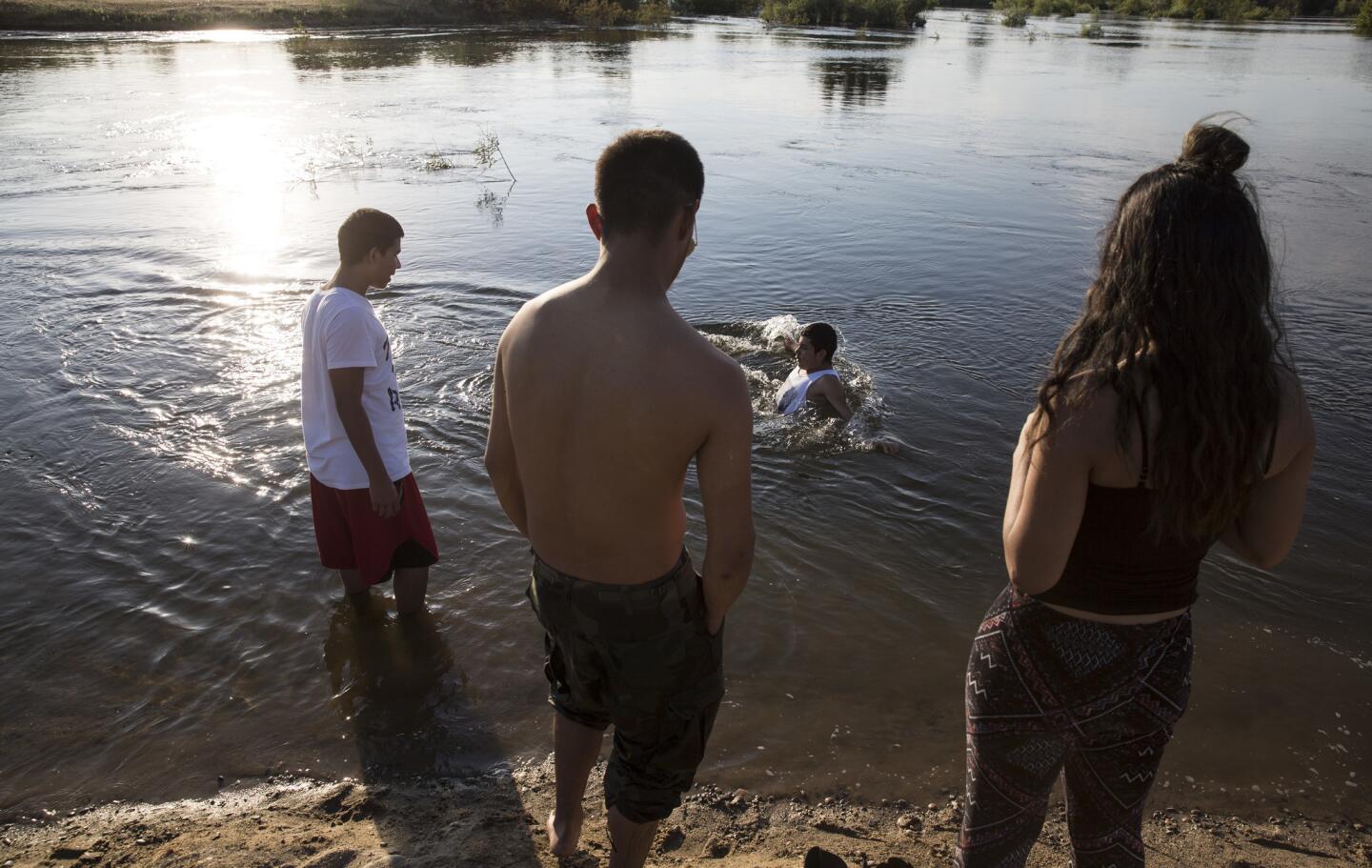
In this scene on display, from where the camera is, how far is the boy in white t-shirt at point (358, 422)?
373cm

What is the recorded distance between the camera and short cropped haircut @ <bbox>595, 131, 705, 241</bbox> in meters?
2.24

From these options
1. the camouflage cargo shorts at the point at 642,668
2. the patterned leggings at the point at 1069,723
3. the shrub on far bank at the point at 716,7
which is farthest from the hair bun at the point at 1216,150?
the shrub on far bank at the point at 716,7

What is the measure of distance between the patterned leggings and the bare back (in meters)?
0.90

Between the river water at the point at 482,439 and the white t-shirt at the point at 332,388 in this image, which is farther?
the river water at the point at 482,439

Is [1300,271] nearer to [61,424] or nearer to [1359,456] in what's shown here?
[1359,456]

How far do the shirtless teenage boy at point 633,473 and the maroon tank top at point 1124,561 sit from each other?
80cm

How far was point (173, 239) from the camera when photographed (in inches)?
472

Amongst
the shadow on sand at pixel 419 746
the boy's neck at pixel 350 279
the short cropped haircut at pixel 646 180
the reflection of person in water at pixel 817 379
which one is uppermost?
the short cropped haircut at pixel 646 180

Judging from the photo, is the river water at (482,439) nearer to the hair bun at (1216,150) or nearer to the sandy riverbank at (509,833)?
the sandy riverbank at (509,833)

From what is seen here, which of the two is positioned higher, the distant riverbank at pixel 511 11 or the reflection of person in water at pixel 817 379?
the distant riverbank at pixel 511 11

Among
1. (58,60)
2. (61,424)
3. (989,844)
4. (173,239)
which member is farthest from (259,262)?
(58,60)

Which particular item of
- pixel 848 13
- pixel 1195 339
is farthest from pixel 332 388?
pixel 848 13

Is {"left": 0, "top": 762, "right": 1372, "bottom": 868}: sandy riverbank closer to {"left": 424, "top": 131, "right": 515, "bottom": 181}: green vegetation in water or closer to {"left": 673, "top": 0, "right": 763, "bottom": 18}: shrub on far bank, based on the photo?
{"left": 424, "top": 131, "right": 515, "bottom": 181}: green vegetation in water

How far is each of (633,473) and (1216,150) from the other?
152cm
